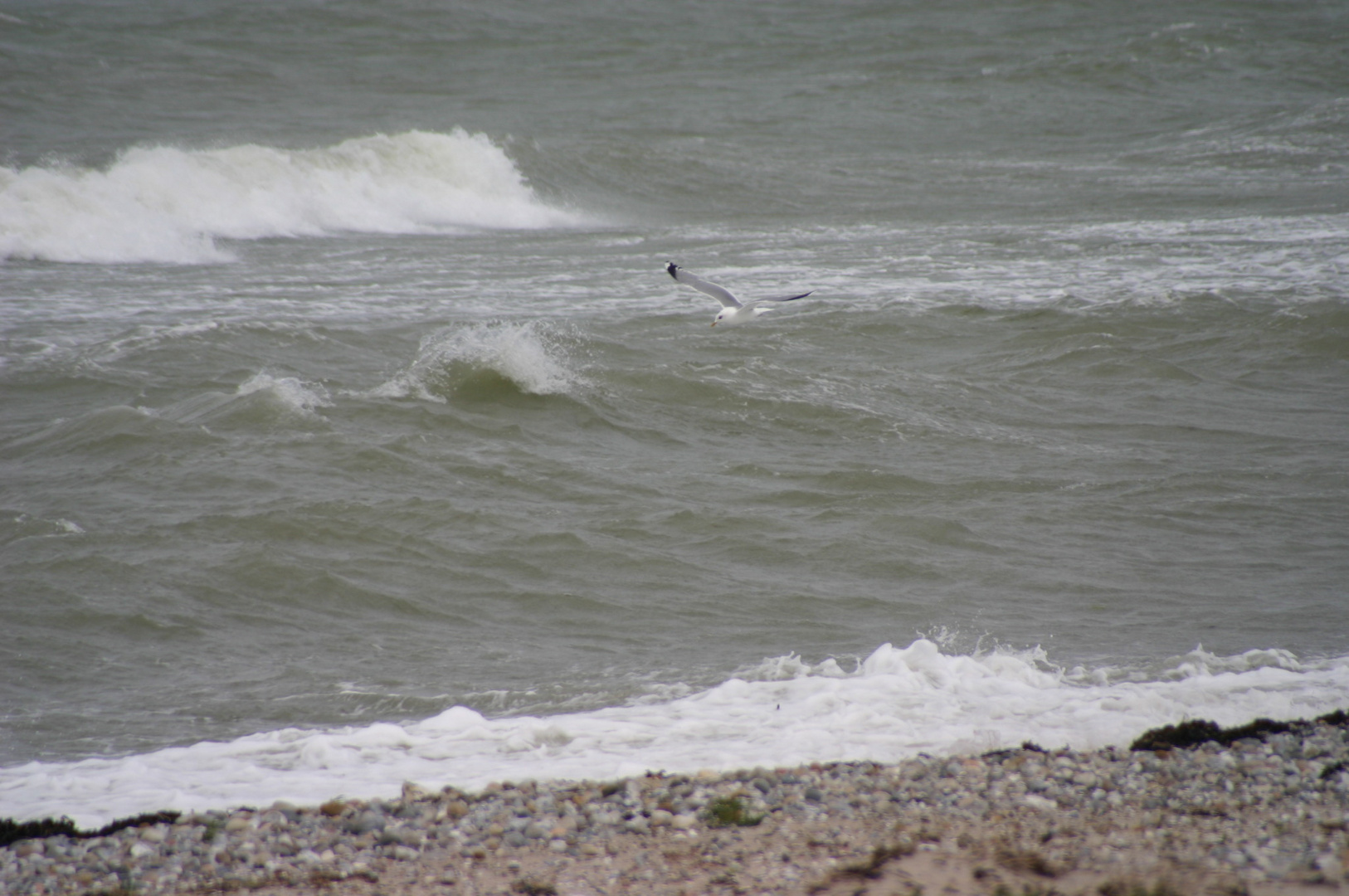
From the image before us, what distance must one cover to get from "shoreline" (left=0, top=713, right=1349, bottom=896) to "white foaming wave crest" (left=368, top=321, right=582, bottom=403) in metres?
6.74

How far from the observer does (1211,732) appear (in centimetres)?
546

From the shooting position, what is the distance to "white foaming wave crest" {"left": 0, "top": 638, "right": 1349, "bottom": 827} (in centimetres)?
534

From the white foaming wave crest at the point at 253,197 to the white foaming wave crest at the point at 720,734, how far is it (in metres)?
14.0

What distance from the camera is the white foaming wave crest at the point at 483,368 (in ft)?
37.7

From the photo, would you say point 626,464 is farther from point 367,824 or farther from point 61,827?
point 61,827

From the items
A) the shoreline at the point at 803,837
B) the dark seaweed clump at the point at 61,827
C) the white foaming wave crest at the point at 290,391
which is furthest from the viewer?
the white foaming wave crest at the point at 290,391

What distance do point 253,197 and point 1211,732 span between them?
1993cm

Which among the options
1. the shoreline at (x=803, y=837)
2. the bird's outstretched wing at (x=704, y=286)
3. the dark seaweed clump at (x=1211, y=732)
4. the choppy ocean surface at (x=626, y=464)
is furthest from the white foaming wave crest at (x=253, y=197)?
the dark seaweed clump at (x=1211, y=732)

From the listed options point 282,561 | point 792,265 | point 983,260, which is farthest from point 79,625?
point 983,260

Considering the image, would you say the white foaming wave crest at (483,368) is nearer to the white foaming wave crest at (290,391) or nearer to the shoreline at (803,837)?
the white foaming wave crest at (290,391)

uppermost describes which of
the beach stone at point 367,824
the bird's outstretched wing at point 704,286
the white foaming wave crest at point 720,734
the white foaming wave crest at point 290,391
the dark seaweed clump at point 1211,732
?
the bird's outstretched wing at point 704,286

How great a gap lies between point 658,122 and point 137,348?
804 inches

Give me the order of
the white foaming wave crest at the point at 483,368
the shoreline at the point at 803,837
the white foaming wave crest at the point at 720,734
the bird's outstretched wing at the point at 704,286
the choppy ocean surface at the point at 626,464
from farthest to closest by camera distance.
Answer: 1. the white foaming wave crest at the point at 483,368
2. the bird's outstretched wing at the point at 704,286
3. the choppy ocean surface at the point at 626,464
4. the white foaming wave crest at the point at 720,734
5. the shoreline at the point at 803,837

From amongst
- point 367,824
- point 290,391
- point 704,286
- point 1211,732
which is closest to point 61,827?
point 367,824
